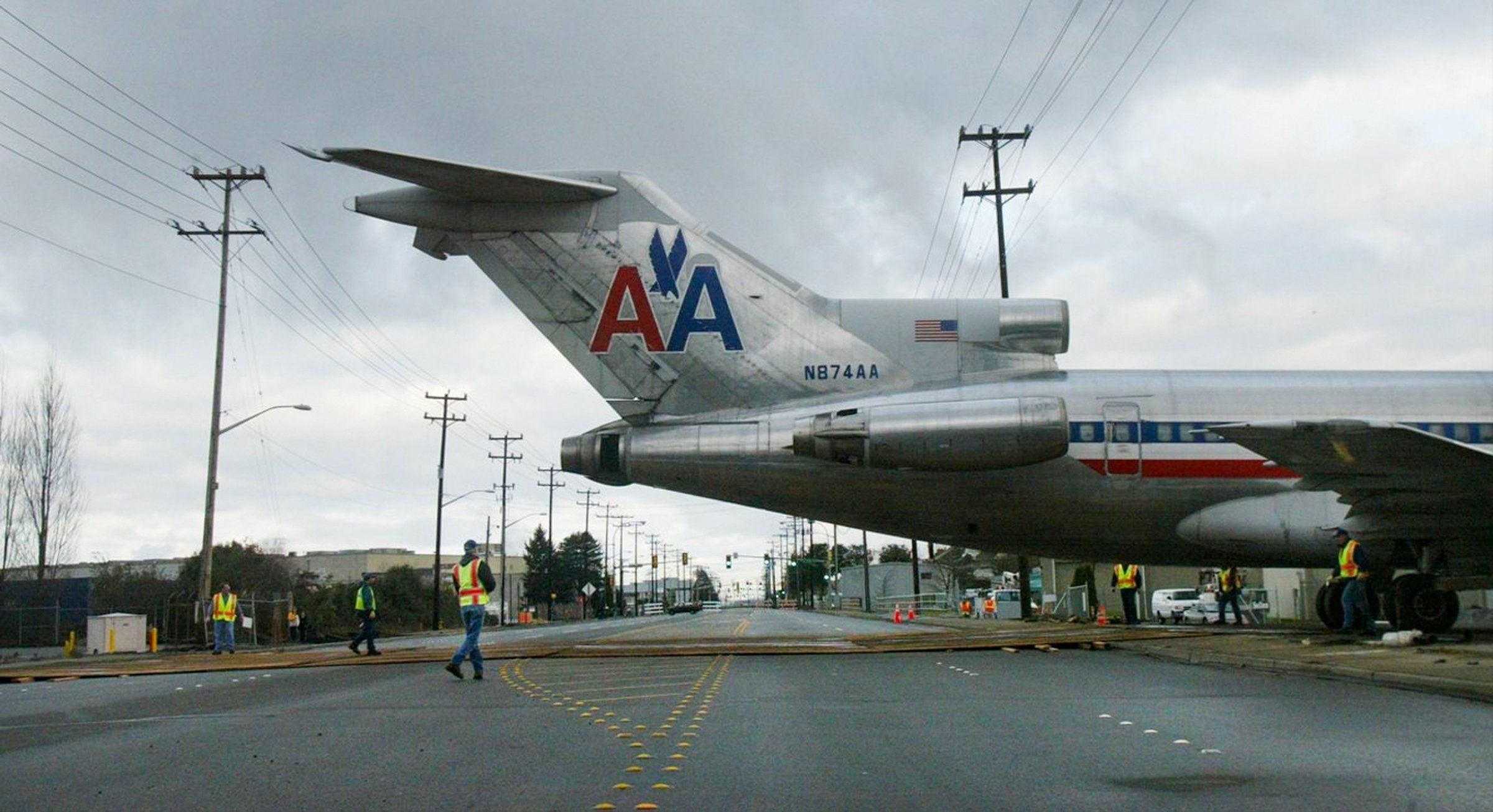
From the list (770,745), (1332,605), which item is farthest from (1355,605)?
(770,745)

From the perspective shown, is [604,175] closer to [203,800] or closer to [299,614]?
[203,800]

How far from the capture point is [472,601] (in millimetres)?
14414

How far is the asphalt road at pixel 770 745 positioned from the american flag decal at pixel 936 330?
6493mm

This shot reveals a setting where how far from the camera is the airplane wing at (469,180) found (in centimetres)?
1562

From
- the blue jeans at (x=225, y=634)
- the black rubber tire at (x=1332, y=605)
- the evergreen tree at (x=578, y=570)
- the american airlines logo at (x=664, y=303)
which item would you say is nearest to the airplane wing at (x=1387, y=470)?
the black rubber tire at (x=1332, y=605)

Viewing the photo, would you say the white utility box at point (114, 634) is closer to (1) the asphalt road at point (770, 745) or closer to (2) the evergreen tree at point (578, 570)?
(1) the asphalt road at point (770, 745)

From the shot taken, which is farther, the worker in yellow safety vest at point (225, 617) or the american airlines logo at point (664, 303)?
the worker in yellow safety vest at point (225, 617)

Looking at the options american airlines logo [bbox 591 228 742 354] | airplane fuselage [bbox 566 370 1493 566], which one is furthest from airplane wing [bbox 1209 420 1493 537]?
american airlines logo [bbox 591 228 742 354]

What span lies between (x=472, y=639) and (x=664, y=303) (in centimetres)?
650

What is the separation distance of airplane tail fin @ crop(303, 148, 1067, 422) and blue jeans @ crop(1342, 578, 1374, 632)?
636 centimetres

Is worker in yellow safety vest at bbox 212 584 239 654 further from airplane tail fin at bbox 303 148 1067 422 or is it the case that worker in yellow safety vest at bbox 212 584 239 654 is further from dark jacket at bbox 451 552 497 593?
dark jacket at bbox 451 552 497 593

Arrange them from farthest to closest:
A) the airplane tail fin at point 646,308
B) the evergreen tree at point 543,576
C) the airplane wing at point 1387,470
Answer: the evergreen tree at point 543,576, the airplane tail fin at point 646,308, the airplane wing at point 1387,470

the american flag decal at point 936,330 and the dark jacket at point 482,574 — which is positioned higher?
the american flag decal at point 936,330

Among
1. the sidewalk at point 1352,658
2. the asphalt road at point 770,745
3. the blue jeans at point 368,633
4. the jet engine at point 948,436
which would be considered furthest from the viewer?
the blue jeans at point 368,633
